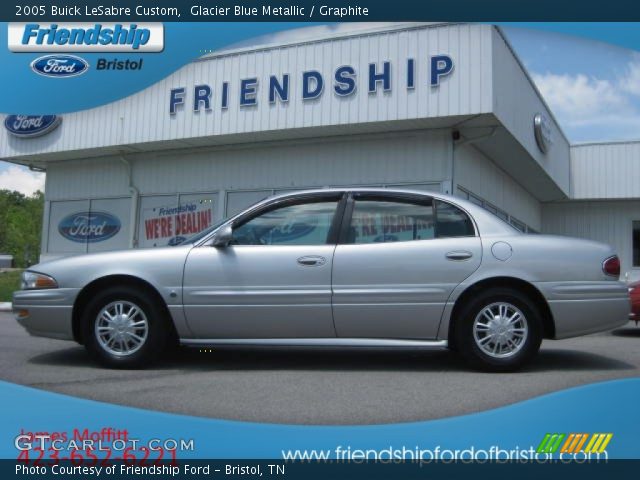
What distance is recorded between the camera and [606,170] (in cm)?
2134

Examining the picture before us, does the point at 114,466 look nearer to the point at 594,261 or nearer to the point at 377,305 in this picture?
the point at 377,305

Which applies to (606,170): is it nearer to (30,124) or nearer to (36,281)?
(30,124)

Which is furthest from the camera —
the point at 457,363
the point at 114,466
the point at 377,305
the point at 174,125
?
the point at 174,125

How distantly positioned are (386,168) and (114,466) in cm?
1106

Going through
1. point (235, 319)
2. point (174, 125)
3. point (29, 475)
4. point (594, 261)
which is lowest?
point (29, 475)

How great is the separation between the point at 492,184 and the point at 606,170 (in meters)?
7.52

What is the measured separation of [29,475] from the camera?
300cm

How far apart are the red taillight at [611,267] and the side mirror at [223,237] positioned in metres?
3.08

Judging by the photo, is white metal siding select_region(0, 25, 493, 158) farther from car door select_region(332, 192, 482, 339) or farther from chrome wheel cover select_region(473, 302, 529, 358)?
chrome wheel cover select_region(473, 302, 529, 358)

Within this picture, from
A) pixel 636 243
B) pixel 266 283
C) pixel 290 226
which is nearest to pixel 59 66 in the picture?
pixel 290 226

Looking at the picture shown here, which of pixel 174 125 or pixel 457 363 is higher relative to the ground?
pixel 174 125

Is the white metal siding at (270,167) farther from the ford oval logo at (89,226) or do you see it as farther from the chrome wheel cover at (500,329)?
the chrome wheel cover at (500,329)

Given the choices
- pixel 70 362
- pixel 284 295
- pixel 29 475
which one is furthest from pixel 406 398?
pixel 70 362

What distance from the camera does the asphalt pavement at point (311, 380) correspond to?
3.99 metres
